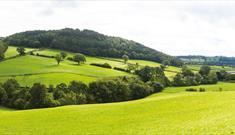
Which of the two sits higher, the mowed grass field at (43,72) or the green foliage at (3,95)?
the mowed grass field at (43,72)

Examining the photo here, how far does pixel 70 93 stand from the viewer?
295 feet

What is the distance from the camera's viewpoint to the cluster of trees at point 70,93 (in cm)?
8444

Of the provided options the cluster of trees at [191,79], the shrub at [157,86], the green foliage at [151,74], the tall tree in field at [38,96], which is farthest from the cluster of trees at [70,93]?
the cluster of trees at [191,79]

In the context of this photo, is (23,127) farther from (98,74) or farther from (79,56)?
(79,56)

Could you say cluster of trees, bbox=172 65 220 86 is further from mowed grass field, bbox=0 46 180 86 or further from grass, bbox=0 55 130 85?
grass, bbox=0 55 130 85

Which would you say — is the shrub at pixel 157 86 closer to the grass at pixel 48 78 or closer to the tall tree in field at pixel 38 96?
the grass at pixel 48 78

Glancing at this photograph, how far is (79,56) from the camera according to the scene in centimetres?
15112

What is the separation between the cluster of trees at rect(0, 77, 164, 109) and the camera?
84438mm

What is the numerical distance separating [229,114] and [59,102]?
62.1 m

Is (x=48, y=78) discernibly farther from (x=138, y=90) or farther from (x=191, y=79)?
(x=191, y=79)

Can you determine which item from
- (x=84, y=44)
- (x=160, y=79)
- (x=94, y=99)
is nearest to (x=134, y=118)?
(x=94, y=99)

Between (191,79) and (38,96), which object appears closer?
(38,96)

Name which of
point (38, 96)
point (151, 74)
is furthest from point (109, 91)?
point (151, 74)

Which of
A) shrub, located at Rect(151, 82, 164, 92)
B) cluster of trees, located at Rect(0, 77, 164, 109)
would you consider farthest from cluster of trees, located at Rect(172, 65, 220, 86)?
cluster of trees, located at Rect(0, 77, 164, 109)
